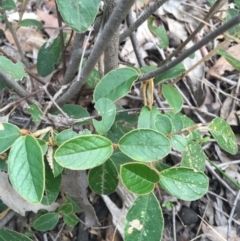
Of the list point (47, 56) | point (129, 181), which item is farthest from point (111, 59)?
point (129, 181)

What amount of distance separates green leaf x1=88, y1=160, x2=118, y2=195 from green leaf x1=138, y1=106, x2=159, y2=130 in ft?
0.37

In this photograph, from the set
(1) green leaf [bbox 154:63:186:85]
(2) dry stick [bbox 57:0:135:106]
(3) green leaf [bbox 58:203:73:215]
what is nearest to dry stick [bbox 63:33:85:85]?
(2) dry stick [bbox 57:0:135:106]

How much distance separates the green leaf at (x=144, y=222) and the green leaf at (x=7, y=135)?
0.27 metres

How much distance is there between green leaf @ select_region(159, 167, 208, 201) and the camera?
743mm

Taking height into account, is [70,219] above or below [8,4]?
below

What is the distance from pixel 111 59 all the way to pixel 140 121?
21cm

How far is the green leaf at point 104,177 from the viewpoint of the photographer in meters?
0.88

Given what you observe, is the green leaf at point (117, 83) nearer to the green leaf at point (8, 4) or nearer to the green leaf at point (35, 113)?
the green leaf at point (35, 113)

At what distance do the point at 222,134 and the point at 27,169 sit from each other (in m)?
0.43

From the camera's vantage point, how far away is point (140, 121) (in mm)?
882

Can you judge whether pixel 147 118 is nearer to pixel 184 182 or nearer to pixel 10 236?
pixel 184 182

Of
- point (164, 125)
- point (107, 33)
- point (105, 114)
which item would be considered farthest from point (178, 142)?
point (107, 33)

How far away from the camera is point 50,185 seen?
0.87 meters

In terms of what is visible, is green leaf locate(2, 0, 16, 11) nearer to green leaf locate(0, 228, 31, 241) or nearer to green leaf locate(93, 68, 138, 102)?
green leaf locate(93, 68, 138, 102)
